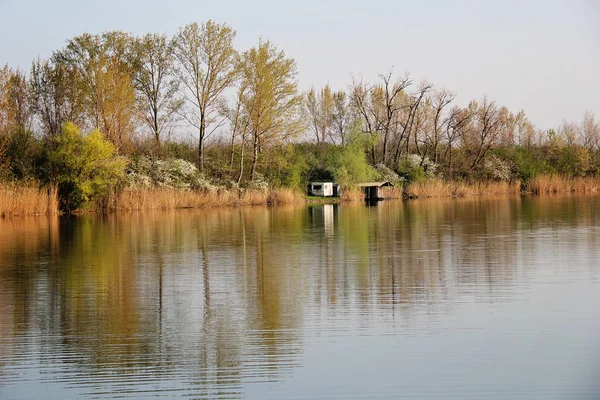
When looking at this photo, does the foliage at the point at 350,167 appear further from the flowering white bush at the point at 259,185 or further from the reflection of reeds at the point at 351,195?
the flowering white bush at the point at 259,185

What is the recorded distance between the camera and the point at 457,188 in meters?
66.2

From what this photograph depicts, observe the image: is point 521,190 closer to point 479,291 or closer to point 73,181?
point 73,181

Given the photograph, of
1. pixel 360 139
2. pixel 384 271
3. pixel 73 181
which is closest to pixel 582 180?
pixel 360 139

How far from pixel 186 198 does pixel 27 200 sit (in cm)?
1217

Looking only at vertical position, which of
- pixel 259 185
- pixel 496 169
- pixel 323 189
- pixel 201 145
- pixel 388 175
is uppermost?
pixel 201 145

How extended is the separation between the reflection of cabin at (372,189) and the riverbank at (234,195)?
0.74 m

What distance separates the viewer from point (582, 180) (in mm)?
72312

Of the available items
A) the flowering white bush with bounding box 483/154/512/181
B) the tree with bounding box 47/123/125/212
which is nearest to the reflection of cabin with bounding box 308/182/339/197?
the flowering white bush with bounding box 483/154/512/181

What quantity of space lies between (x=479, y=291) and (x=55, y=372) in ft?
25.4

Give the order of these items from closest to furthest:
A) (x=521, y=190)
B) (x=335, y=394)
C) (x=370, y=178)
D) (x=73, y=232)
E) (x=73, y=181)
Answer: (x=335, y=394), (x=73, y=232), (x=73, y=181), (x=370, y=178), (x=521, y=190)

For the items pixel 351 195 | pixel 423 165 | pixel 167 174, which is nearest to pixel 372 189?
pixel 351 195

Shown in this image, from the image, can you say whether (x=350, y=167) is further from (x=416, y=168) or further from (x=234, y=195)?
(x=234, y=195)

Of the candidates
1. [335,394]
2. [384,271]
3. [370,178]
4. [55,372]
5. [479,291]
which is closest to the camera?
[335,394]

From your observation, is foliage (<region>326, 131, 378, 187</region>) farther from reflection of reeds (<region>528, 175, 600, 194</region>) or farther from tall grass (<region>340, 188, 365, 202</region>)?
reflection of reeds (<region>528, 175, 600, 194</region>)
